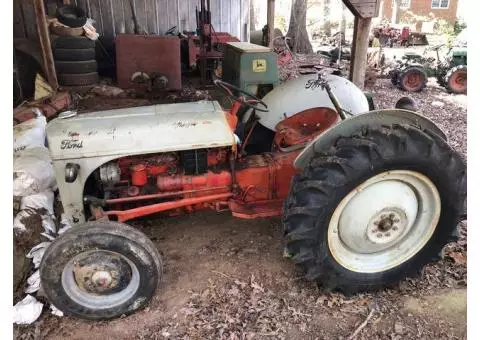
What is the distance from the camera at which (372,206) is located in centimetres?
A: 240

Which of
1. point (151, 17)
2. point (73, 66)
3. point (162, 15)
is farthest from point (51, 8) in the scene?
point (162, 15)

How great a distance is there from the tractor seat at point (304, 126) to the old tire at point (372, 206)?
2.32 ft

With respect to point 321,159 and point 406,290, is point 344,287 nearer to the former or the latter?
point 406,290

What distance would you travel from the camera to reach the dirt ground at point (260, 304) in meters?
2.27

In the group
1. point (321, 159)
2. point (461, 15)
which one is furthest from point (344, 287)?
point (461, 15)

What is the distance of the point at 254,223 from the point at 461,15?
24660 millimetres

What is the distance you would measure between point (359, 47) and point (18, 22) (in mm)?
6190

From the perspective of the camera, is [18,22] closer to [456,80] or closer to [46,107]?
[46,107]

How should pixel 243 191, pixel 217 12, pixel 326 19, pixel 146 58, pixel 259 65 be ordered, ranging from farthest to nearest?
pixel 326 19
pixel 217 12
pixel 146 58
pixel 259 65
pixel 243 191

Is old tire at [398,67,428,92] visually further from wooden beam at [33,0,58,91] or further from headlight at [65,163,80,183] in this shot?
headlight at [65,163,80,183]

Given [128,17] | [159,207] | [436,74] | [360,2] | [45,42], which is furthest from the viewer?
[128,17]

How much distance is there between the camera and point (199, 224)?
10.9 ft

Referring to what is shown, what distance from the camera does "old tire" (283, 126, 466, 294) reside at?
2195 millimetres

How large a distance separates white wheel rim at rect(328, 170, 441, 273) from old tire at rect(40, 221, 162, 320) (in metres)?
1.12
